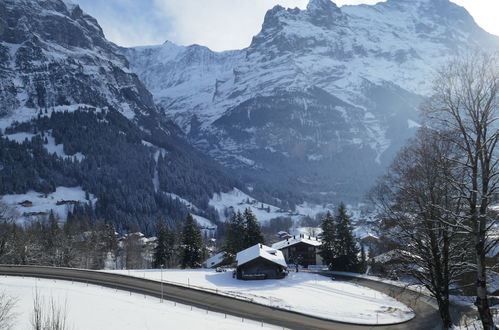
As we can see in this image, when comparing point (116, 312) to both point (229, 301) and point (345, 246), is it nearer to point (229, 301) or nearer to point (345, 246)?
point (229, 301)

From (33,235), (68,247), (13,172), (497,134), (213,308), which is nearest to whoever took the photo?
(497,134)

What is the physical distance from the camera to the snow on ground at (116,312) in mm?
25719

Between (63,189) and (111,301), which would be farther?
(63,189)

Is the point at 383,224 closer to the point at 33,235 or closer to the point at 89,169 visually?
the point at 33,235

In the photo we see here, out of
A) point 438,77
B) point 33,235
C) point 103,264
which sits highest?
point 438,77

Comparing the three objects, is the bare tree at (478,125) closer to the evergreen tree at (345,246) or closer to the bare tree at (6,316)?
the bare tree at (6,316)

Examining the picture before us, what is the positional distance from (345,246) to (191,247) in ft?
88.3

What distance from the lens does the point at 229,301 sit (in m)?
38.6

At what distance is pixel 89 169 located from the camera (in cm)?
19300

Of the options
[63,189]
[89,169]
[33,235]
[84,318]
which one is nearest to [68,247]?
[33,235]

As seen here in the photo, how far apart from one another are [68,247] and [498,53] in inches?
2949

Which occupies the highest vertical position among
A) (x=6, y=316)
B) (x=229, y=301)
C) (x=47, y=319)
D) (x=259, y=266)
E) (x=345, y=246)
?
(x=47, y=319)

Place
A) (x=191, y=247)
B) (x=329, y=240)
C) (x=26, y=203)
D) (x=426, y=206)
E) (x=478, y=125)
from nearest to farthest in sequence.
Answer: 1. (x=478, y=125)
2. (x=426, y=206)
3. (x=191, y=247)
4. (x=329, y=240)
5. (x=26, y=203)

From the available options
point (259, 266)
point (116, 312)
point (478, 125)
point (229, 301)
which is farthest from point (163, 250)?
point (478, 125)
